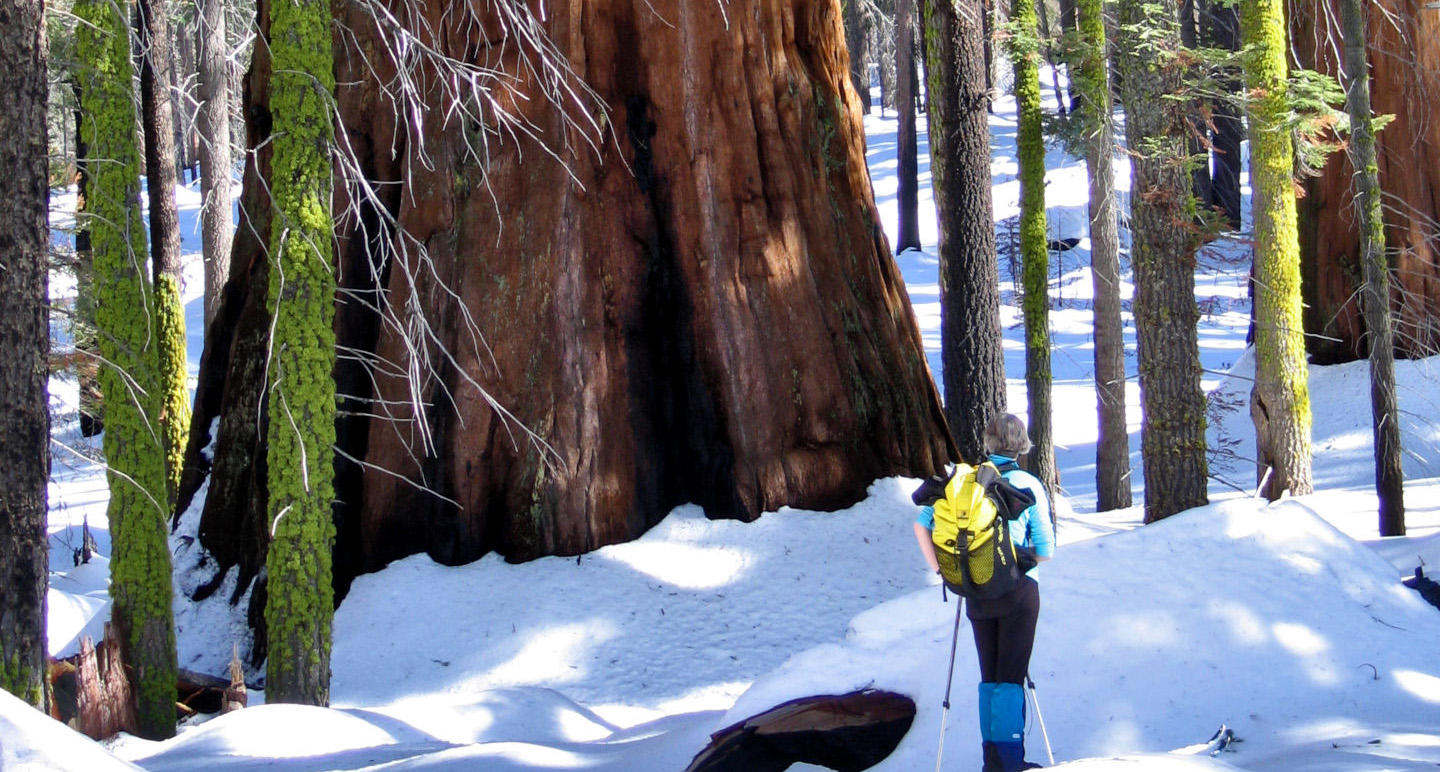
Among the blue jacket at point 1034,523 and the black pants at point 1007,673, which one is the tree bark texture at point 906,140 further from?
the black pants at point 1007,673

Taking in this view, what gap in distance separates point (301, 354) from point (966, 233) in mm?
7534

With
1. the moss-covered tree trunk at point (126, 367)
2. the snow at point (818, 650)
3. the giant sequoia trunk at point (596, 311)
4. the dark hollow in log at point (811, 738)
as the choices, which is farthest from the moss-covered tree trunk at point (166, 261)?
the dark hollow in log at point (811, 738)

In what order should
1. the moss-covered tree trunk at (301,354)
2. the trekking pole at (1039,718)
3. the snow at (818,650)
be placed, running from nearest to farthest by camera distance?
the trekking pole at (1039,718)
the snow at (818,650)
the moss-covered tree trunk at (301,354)

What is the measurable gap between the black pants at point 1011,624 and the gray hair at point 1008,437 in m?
0.56

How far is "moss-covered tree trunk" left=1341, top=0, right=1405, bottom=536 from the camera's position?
38.0 feet

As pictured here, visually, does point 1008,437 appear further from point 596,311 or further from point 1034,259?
point 1034,259

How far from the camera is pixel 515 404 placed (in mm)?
10203

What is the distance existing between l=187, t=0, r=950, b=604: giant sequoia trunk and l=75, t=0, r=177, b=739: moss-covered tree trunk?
1756 mm

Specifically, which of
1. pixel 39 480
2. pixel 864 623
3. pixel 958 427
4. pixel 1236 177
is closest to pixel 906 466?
pixel 958 427

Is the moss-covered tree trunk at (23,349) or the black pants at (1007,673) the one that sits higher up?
the moss-covered tree trunk at (23,349)

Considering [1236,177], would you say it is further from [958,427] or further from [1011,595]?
[1011,595]

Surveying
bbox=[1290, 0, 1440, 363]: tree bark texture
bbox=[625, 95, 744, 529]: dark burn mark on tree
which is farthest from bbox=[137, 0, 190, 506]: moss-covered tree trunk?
bbox=[1290, 0, 1440, 363]: tree bark texture

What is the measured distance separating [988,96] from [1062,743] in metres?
8.22

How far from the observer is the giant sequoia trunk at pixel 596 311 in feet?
33.5
